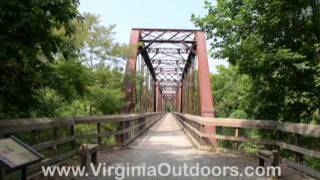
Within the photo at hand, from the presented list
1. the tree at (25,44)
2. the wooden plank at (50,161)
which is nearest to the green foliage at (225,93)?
the wooden plank at (50,161)

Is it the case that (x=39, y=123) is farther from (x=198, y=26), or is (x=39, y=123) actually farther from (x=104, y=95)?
(x=104, y=95)

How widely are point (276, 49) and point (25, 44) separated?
5630mm

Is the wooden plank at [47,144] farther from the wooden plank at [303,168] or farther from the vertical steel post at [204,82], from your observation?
the vertical steel post at [204,82]

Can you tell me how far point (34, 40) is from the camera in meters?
6.02

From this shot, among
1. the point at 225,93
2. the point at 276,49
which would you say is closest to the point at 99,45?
the point at 276,49

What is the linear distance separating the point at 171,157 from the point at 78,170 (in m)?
3.14

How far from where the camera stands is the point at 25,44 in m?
5.97

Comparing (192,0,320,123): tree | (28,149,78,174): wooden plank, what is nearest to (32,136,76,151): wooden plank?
(28,149,78,174): wooden plank

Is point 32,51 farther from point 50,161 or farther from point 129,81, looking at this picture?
point 129,81

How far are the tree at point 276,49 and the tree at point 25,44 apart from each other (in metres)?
4.47

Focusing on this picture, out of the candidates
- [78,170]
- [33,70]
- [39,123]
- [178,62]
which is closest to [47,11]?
[33,70]

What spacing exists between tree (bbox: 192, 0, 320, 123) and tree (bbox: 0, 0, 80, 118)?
14.7 feet

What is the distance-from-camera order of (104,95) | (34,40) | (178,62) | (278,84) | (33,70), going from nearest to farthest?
(34,40) → (33,70) → (278,84) → (104,95) → (178,62)

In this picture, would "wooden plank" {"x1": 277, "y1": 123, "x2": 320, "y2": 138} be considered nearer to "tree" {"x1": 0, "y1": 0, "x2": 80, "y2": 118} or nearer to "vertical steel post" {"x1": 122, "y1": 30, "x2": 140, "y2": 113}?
"tree" {"x1": 0, "y1": 0, "x2": 80, "y2": 118}
